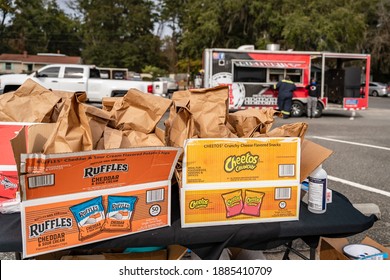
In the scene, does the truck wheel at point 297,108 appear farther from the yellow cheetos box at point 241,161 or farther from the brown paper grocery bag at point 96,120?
the brown paper grocery bag at point 96,120

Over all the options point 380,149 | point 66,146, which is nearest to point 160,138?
point 66,146

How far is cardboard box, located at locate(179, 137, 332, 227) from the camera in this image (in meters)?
2.09

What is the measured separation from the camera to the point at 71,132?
6.64 feet

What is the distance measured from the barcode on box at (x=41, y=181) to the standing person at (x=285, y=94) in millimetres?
13188

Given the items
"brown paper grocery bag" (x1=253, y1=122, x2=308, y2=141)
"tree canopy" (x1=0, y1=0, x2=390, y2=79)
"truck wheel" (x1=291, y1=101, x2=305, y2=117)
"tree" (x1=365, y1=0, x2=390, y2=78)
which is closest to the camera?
"brown paper grocery bag" (x1=253, y1=122, x2=308, y2=141)

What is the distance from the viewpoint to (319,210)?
2320 mm

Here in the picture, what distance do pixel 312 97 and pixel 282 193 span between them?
547 inches

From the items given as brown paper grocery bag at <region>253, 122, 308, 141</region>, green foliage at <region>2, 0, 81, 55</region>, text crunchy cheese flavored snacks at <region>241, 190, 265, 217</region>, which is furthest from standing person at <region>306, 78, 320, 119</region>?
green foliage at <region>2, 0, 81, 55</region>

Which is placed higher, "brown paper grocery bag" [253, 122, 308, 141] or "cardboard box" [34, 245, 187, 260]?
"brown paper grocery bag" [253, 122, 308, 141]

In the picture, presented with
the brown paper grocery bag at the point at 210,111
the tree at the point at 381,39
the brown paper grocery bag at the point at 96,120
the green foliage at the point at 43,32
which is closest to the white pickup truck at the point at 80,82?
the brown paper grocery bag at the point at 210,111

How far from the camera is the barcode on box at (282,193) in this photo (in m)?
2.21

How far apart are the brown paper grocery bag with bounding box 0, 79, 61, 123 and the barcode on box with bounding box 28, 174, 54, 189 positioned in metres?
0.65

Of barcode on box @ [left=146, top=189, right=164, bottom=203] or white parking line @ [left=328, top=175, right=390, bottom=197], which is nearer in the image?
barcode on box @ [left=146, top=189, right=164, bottom=203]

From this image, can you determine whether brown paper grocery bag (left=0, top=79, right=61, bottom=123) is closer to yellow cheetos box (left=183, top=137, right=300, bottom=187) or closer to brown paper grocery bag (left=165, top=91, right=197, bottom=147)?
brown paper grocery bag (left=165, top=91, right=197, bottom=147)
